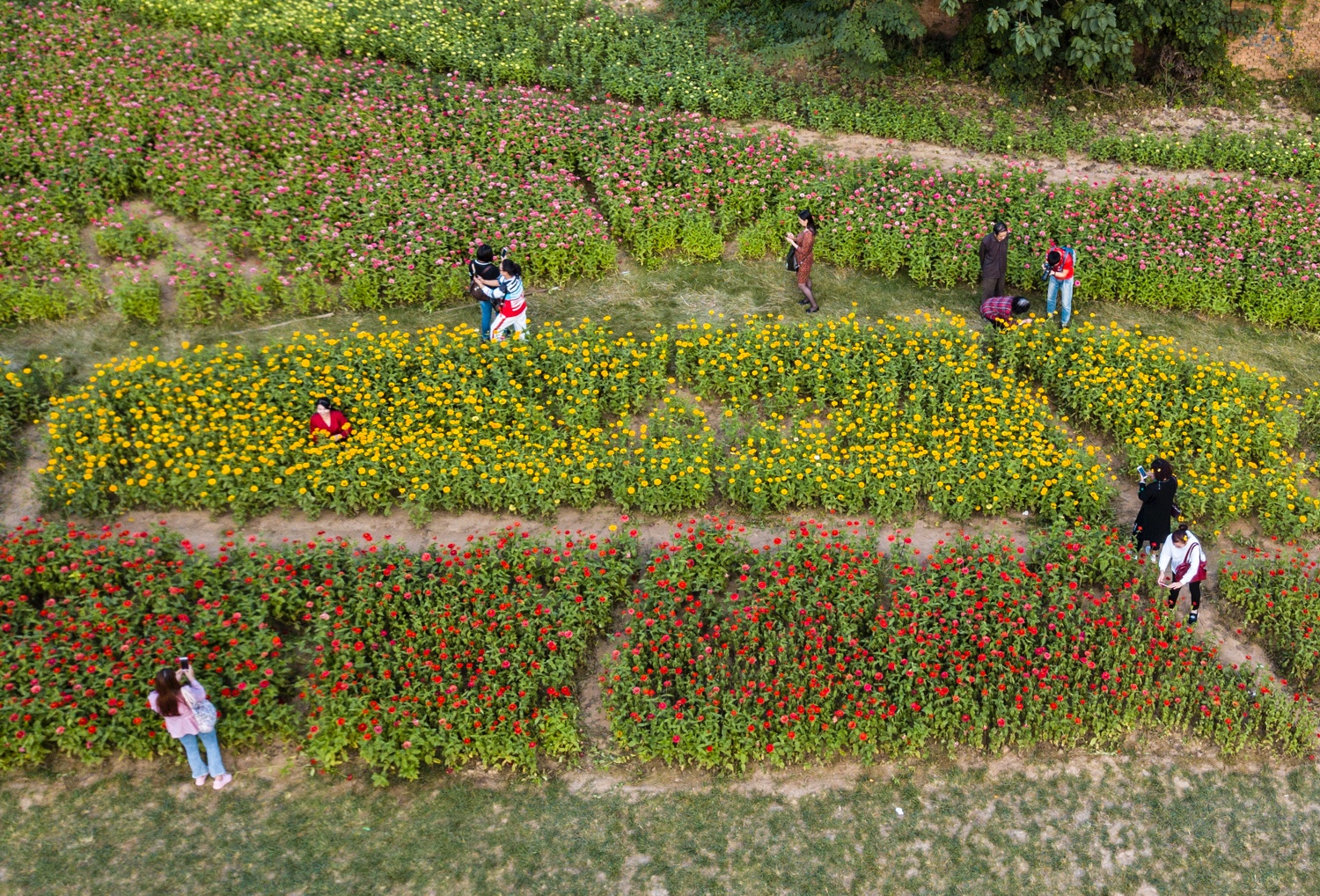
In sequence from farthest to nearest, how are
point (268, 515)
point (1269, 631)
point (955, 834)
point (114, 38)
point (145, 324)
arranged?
point (114, 38) → point (145, 324) → point (268, 515) → point (1269, 631) → point (955, 834)

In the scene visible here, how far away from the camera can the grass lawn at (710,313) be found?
12.1 m

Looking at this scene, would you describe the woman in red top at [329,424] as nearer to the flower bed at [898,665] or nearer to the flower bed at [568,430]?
the flower bed at [568,430]

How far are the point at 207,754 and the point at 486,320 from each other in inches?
214

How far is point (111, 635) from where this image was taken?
331 inches

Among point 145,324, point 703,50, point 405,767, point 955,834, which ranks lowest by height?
point 955,834

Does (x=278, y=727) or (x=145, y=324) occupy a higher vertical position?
(x=145, y=324)

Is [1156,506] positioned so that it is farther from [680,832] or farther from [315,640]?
[315,640]

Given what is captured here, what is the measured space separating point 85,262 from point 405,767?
7.79 metres

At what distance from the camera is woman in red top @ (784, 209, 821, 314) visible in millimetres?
12586

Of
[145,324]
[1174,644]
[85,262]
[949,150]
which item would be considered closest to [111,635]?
[145,324]

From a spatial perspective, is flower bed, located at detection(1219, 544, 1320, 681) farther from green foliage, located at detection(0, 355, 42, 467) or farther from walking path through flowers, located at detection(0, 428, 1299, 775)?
green foliage, located at detection(0, 355, 42, 467)

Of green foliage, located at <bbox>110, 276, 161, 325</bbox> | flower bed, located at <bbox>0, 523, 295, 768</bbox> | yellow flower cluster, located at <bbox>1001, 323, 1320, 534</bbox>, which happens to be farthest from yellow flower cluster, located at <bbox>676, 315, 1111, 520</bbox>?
green foliage, located at <bbox>110, 276, 161, 325</bbox>

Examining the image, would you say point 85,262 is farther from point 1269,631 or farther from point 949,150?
point 1269,631

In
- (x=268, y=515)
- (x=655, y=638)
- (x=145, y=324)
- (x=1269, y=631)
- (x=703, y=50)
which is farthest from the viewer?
(x=703, y=50)
